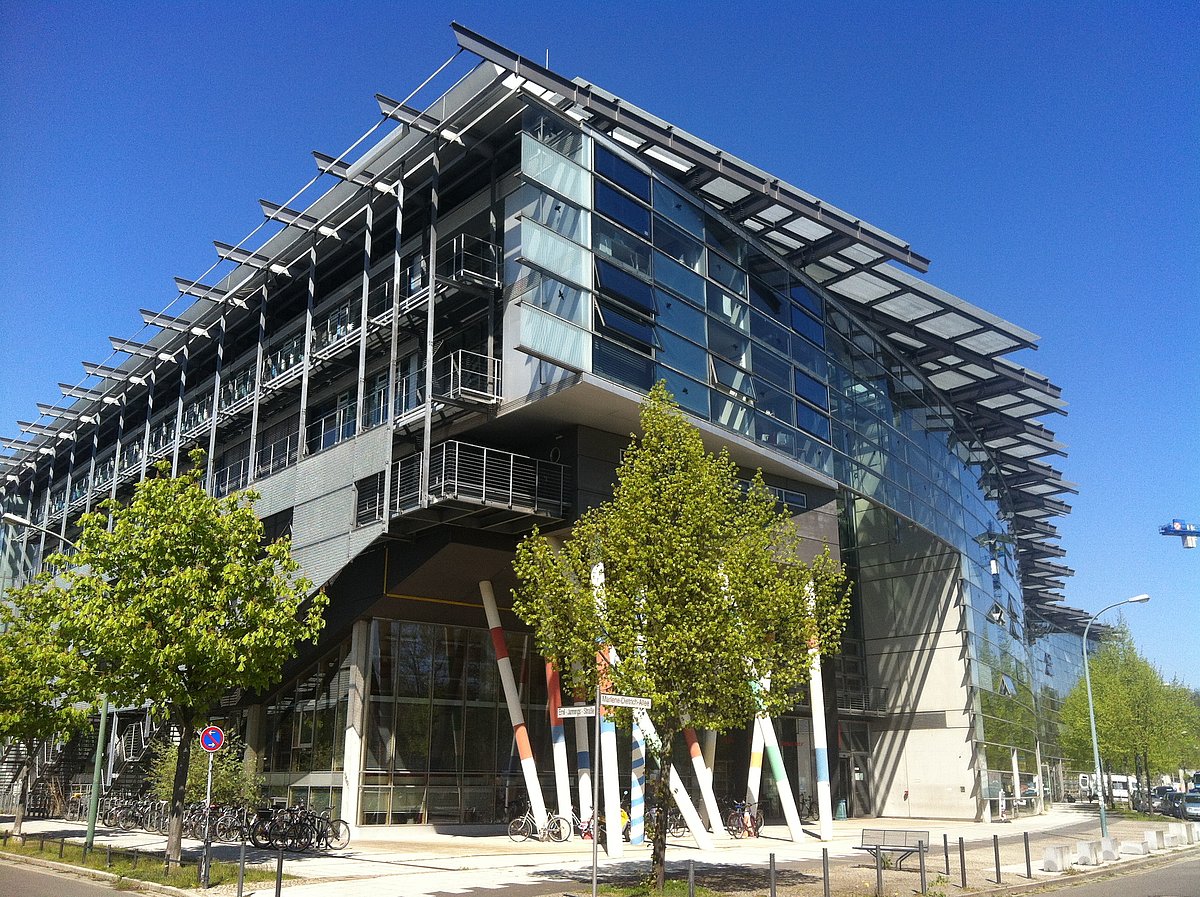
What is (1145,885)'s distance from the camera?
21.2 meters

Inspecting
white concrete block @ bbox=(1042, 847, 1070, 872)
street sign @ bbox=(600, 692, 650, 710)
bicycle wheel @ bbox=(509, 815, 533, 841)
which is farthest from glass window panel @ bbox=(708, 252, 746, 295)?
street sign @ bbox=(600, 692, 650, 710)

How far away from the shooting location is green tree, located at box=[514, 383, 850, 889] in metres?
17.6

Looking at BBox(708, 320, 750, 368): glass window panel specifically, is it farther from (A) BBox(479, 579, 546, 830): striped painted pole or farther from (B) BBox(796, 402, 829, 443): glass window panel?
(A) BBox(479, 579, 546, 830): striped painted pole

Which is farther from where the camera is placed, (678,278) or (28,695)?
(678,278)

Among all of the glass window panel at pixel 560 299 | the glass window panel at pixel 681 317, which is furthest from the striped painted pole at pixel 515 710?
the glass window panel at pixel 681 317

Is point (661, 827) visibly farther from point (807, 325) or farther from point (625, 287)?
point (807, 325)

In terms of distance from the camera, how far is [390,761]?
1313 inches

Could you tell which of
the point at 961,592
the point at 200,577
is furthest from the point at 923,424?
the point at 200,577

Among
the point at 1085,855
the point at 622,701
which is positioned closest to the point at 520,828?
the point at 1085,855

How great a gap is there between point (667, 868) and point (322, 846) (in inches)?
401

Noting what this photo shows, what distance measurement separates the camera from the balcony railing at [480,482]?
1115 inches

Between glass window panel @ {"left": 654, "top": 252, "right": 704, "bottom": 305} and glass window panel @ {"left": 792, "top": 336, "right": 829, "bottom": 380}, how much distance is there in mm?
6346

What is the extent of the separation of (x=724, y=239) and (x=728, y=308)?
Result: 2.71 meters

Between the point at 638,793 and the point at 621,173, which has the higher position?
the point at 621,173
